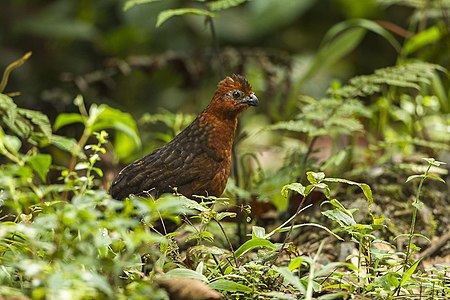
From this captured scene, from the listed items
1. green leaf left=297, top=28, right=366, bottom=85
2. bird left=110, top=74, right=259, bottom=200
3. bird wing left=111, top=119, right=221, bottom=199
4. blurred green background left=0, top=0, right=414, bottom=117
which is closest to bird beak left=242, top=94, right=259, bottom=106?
bird left=110, top=74, right=259, bottom=200

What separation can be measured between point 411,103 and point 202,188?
6.75ft

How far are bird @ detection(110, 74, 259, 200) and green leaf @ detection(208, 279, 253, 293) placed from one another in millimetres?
685

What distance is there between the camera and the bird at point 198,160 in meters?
3.07

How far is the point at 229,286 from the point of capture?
7.69 ft

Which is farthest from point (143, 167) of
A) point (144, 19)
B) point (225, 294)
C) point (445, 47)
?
point (144, 19)

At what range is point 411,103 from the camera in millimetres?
4668

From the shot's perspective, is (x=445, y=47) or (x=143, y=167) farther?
(x=445, y=47)

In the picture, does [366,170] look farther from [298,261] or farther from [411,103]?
Answer: [298,261]

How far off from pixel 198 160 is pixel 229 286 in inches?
34.6

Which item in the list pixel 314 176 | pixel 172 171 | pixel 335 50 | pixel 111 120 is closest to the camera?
pixel 314 176

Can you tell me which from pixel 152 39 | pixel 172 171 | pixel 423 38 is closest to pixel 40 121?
pixel 172 171

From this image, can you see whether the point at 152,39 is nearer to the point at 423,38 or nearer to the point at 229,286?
the point at 423,38

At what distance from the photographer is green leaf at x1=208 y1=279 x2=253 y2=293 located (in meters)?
2.33

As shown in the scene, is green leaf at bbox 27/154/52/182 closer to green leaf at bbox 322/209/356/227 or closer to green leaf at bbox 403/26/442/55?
green leaf at bbox 322/209/356/227
